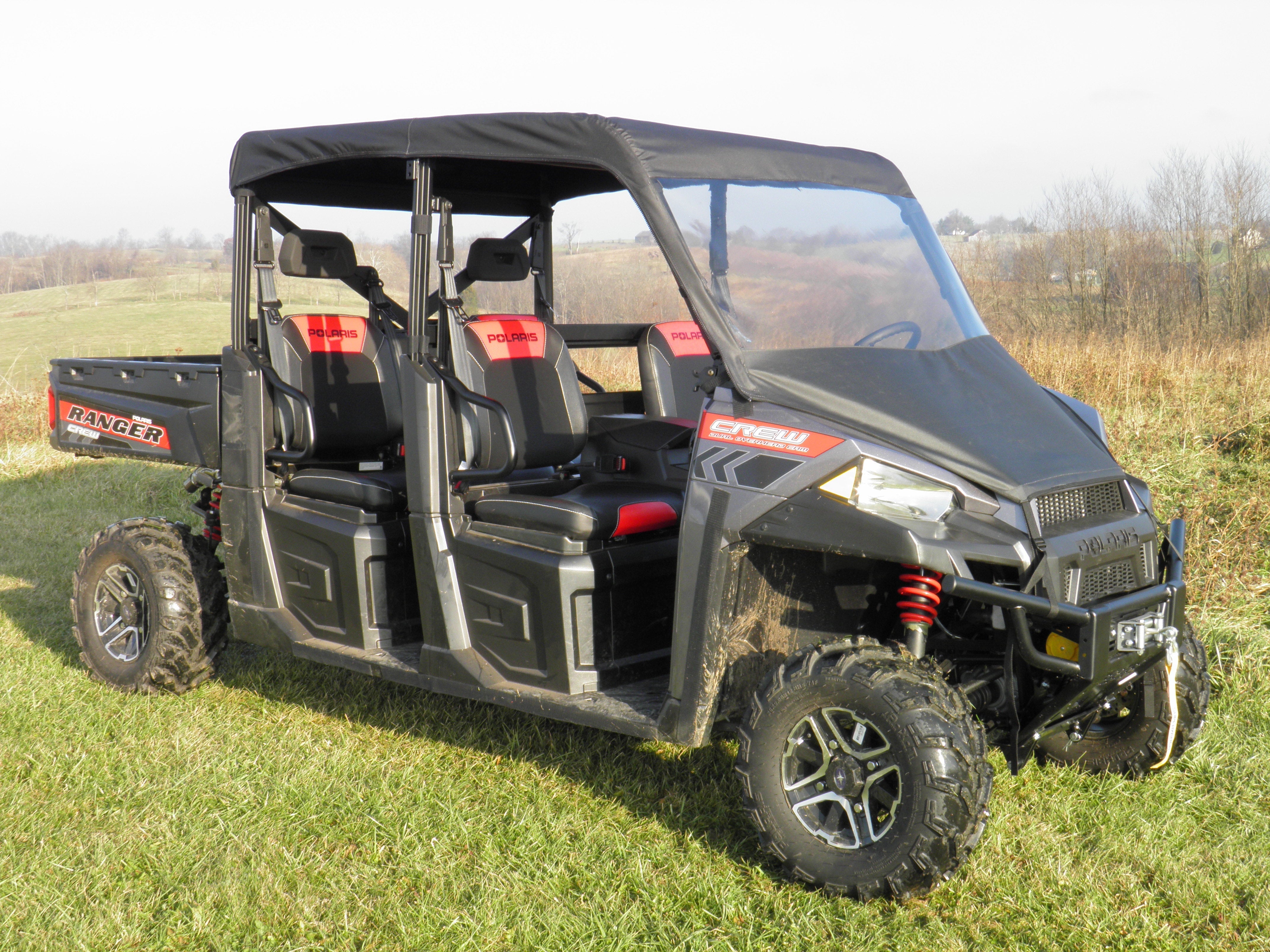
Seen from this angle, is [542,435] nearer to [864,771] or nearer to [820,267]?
[820,267]

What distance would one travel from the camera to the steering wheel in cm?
352

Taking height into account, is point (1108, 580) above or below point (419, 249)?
below

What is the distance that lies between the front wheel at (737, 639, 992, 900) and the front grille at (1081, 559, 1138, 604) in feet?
1.48

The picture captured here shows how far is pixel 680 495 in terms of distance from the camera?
13.9ft

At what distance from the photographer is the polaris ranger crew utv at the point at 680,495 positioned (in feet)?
9.78

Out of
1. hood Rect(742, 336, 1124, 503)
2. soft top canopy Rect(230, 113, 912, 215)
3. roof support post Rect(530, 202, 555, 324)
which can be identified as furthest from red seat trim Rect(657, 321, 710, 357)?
hood Rect(742, 336, 1124, 503)

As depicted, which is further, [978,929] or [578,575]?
[578,575]

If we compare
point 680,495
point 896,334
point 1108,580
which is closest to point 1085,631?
point 1108,580

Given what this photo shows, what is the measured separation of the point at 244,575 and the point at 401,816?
4.75 feet

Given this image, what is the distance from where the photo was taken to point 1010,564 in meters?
2.88

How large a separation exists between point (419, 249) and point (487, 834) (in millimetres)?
2035

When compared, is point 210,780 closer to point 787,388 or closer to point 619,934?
point 619,934

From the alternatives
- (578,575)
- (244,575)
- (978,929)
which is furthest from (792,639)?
(244,575)

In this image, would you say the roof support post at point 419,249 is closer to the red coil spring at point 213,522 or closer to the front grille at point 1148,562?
the red coil spring at point 213,522
